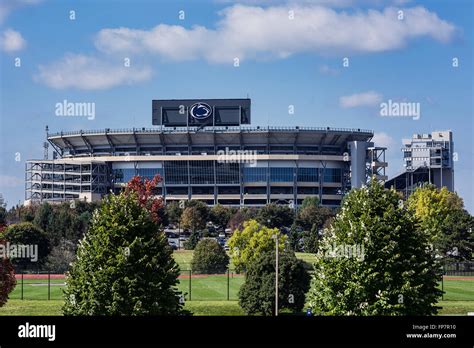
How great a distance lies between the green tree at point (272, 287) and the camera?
113 feet

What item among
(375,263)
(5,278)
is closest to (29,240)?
(5,278)

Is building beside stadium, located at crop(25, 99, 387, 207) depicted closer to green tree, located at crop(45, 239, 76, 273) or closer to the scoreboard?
the scoreboard

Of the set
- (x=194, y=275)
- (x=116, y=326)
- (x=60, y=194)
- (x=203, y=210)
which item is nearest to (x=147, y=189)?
(x=194, y=275)

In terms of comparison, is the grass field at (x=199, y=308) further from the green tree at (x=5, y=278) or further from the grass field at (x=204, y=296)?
the green tree at (x=5, y=278)

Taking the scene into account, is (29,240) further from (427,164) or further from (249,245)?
(427,164)

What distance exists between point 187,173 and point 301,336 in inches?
4675

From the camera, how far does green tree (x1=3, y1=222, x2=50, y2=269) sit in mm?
51084

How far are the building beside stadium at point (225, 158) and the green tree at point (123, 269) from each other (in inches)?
3762

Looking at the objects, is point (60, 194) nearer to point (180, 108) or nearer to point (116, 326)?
point (180, 108)

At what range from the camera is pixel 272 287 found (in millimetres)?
34469

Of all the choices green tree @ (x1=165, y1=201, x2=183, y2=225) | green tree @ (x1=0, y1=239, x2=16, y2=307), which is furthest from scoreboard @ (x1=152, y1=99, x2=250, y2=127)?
green tree @ (x1=0, y1=239, x2=16, y2=307)

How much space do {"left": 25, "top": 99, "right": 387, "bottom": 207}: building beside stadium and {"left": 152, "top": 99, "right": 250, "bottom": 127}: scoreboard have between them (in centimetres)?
16

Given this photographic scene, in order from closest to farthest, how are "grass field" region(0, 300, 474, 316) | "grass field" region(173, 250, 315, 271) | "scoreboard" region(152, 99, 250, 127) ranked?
"grass field" region(0, 300, 474, 316)
"grass field" region(173, 250, 315, 271)
"scoreboard" region(152, 99, 250, 127)

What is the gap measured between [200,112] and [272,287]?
90.6 metres
